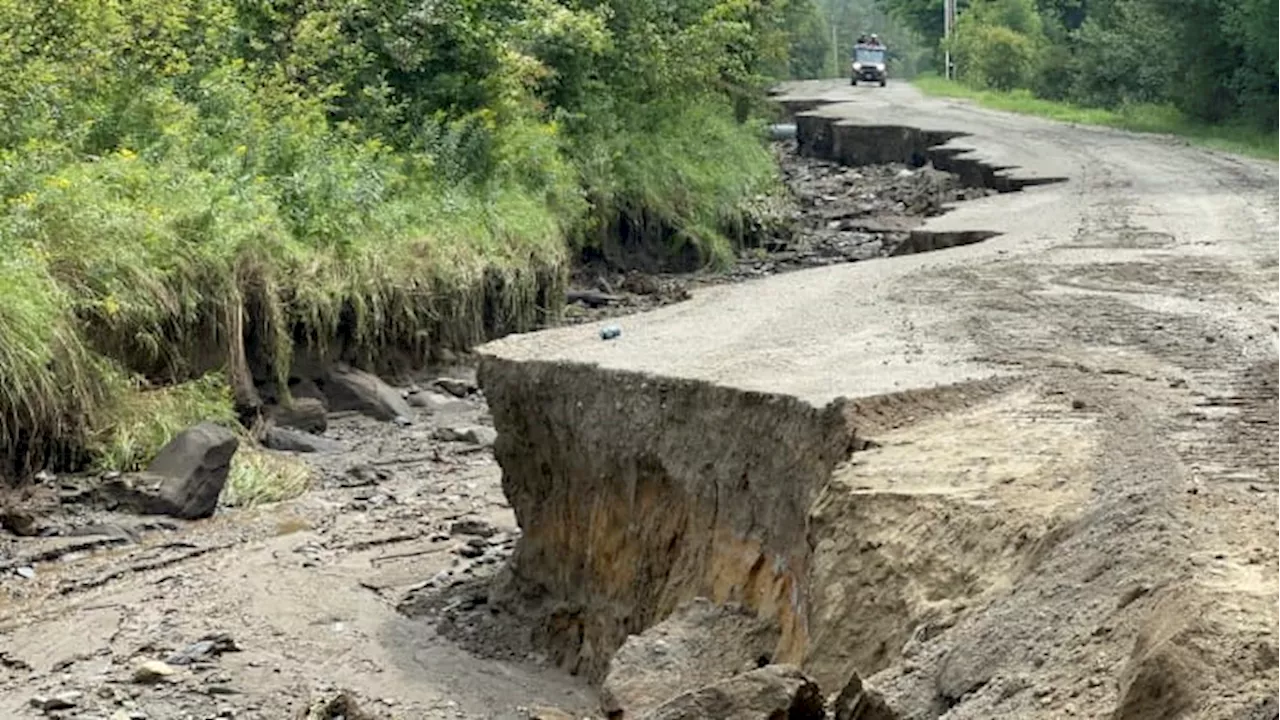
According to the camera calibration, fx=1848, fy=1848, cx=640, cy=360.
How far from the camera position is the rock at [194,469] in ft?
38.0

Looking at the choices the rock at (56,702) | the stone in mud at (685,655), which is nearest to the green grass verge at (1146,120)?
the stone in mud at (685,655)

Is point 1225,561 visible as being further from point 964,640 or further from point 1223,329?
point 1223,329

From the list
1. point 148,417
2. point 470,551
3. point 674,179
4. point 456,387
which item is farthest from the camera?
point 674,179

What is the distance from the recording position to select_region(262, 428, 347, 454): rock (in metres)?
13.6

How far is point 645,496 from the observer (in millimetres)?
8641

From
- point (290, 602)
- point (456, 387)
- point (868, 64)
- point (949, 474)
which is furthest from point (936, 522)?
point (868, 64)

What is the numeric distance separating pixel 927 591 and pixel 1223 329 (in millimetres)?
4024

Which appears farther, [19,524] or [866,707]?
[19,524]

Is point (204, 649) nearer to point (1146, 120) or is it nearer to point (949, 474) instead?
point (949, 474)

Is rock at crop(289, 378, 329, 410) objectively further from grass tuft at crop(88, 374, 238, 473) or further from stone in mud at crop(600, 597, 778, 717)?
stone in mud at crop(600, 597, 778, 717)

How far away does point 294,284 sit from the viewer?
565 inches

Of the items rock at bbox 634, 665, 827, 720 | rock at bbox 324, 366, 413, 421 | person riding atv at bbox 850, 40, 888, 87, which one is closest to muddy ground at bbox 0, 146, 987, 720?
rock at bbox 324, 366, 413, 421

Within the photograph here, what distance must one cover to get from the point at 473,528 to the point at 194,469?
6.11ft

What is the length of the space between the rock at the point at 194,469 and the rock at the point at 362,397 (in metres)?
2.60
